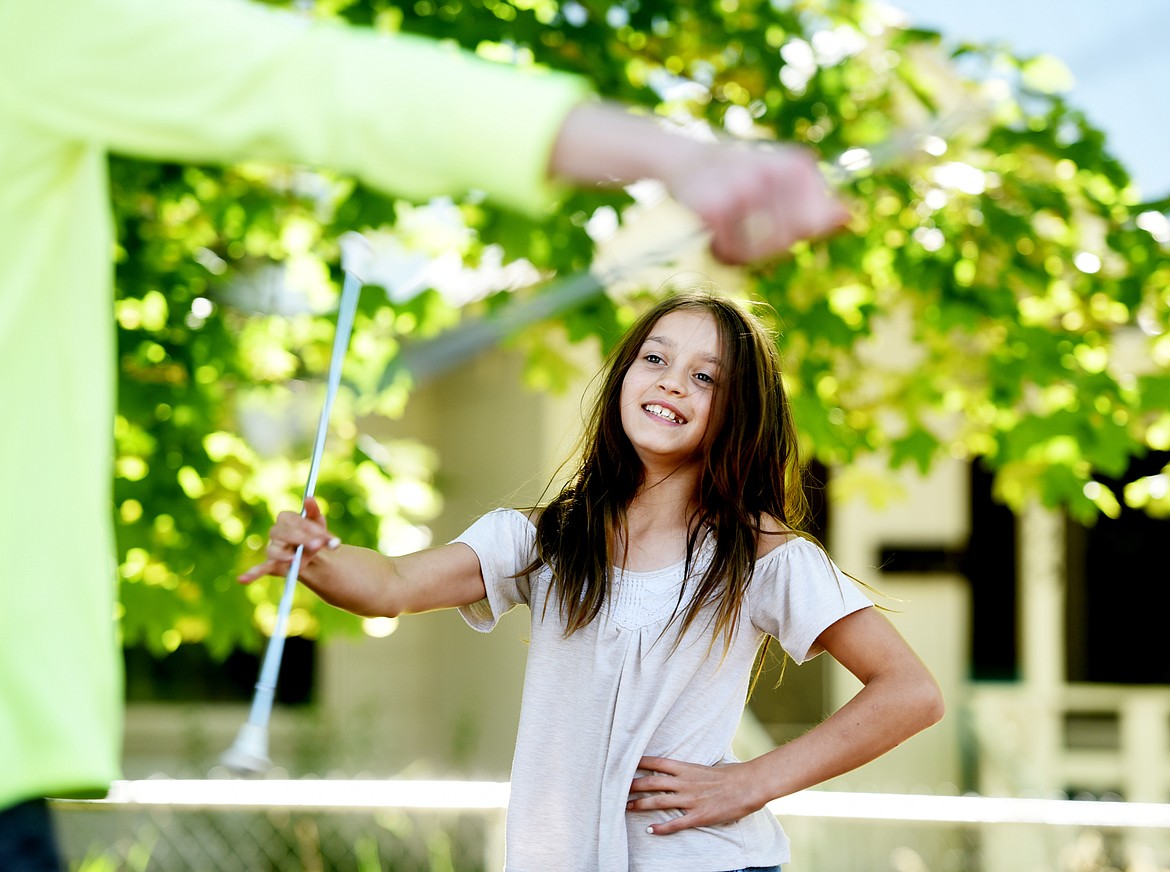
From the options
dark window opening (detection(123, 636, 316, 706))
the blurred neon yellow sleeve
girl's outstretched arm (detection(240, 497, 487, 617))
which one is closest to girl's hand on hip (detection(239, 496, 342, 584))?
girl's outstretched arm (detection(240, 497, 487, 617))

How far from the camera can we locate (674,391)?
210 centimetres

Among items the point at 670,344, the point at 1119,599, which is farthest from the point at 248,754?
the point at 1119,599

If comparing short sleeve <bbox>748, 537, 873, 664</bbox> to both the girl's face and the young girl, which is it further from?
the girl's face

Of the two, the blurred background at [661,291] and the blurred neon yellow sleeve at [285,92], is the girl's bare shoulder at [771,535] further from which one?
the blurred neon yellow sleeve at [285,92]

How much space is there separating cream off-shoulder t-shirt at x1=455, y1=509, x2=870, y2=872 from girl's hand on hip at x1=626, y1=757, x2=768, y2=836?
0.08 ft

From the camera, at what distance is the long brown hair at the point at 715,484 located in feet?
6.61

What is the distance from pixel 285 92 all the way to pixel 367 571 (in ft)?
3.65

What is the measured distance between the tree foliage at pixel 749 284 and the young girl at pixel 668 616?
1.38 meters

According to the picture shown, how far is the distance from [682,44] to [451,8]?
928mm

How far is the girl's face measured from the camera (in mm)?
2094

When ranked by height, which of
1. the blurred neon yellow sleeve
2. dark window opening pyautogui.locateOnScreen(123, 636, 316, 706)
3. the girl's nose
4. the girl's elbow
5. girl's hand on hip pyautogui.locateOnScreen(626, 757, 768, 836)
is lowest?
dark window opening pyautogui.locateOnScreen(123, 636, 316, 706)

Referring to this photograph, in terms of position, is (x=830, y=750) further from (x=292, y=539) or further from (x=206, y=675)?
(x=206, y=675)

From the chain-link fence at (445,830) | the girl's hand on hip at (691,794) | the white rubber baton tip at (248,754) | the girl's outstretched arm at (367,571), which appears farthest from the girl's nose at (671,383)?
the chain-link fence at (445,830)

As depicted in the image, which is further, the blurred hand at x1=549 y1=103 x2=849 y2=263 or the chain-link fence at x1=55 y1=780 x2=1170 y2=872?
the chain-link fence at x1=55 y1=780 x2=1170 y2=872
